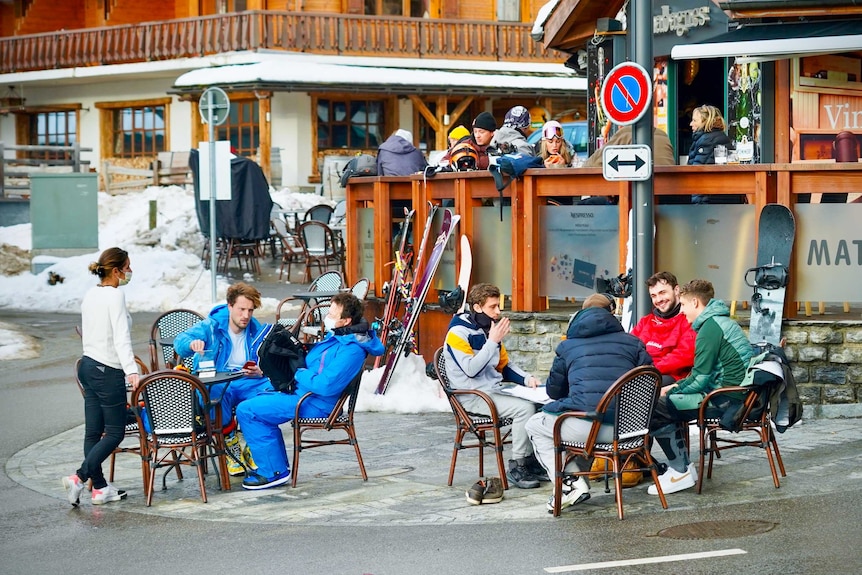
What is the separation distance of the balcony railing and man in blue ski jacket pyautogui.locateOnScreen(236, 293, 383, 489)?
24935mm

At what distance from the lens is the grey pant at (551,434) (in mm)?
8039

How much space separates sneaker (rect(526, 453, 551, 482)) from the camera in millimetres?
8914

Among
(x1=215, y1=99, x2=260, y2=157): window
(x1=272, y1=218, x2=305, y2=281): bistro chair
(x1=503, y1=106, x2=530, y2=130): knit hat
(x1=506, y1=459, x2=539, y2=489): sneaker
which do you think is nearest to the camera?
(x1=506, y1=459, x2=539, y2=489): sneaker

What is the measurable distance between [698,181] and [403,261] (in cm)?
307

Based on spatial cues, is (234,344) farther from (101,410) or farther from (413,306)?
(413,306)

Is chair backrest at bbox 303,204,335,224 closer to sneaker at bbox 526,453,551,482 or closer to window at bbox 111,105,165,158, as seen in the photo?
window at bbox 111,105,165,158

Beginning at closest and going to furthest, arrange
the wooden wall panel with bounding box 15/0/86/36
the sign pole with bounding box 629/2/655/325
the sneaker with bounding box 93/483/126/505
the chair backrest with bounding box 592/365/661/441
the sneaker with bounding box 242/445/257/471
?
the chair backrest with bounding box 592/365/661/441 < the sneaker with bounding box 93/483/126/505 < the sneaker with bounding box 242/445/257/471 < the sign pole with bounding box 629/2/655/325 < the wooden wall panel with bounding box 15/0/86/36

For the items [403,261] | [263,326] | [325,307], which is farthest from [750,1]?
[263,326]

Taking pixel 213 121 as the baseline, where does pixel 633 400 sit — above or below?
below

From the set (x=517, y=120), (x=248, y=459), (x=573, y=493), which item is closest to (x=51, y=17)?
(x=517, y=120)

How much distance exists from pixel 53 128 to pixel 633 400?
112 feet

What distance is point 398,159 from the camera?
1455 cm

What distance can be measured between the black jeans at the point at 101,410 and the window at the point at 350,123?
25.7m

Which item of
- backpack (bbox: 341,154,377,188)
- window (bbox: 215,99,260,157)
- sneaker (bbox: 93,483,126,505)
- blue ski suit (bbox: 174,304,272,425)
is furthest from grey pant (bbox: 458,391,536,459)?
window (bbox: 215,99,260,157)
